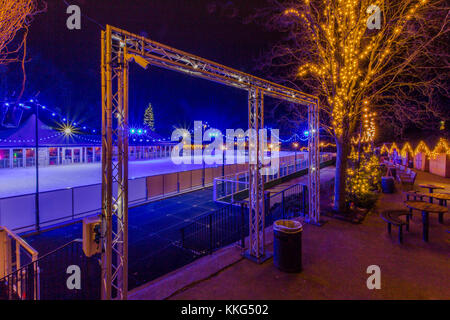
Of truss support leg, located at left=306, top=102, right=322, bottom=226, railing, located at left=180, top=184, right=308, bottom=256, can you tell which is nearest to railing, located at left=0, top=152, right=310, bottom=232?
railing, located at left=180, top=184, right=308, bottom=256

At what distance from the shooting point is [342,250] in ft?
19.5

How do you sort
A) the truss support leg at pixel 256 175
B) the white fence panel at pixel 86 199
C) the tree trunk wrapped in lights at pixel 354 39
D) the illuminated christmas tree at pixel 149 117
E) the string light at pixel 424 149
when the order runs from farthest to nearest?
the illuminated christmas tree at pixel 149 117 → the string light at pixel 424 149 → the white fence panel at pixel 86 199 → the tree trunk wrapped in lights at pixel 354 39 → the truss support leg at pixel 256 175

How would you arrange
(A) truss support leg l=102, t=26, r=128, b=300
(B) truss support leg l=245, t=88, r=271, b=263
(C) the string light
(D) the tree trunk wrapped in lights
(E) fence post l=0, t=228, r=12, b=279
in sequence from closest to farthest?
(A) truss support leg l=102, t=26, r=128, b=300 → (E) fence post l=0, t=228, r=12, b=279 → (B) truss support leg l=245, t=88, r=271, b=263 → (D) the tree trunk wrapped in lights → (C) the string light

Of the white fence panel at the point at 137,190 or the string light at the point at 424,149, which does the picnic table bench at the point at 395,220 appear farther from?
the string light at the point at 424,149

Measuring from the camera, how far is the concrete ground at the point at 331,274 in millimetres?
A: 4195

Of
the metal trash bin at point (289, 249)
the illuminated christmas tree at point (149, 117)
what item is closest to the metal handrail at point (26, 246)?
the metal trash bin at point (289, 249)

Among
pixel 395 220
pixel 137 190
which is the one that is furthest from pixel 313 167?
pixel 137 190

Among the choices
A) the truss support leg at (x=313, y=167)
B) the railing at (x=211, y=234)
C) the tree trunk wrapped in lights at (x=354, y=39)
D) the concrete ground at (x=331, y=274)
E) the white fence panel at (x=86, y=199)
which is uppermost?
the tree trunk wrapped in lights at (x=354, y=39)

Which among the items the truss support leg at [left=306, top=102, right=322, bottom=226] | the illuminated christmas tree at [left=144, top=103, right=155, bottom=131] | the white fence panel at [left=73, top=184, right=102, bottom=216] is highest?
the illuminated christmas tree at [left=144, top=103, right=155, bottom=131]

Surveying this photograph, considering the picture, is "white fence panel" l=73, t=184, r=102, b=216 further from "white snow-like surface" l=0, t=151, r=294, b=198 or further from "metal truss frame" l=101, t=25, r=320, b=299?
"metal truss frame" l=101, t=25, r=320, b=299

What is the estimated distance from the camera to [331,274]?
15.9 feet

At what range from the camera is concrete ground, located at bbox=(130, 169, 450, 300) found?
4195 millimetres

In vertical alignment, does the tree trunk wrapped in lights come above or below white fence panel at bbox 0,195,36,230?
above
